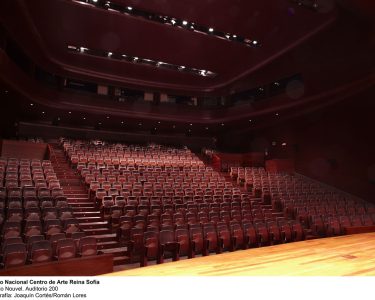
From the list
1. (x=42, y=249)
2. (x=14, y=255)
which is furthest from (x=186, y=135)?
(x=14, y=255)

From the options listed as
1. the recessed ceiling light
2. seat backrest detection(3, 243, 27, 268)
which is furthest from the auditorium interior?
the recessed ceiling light

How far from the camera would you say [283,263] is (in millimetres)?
1766

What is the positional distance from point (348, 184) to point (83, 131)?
5.24 metres

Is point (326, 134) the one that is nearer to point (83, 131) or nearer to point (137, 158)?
point (137, 158)

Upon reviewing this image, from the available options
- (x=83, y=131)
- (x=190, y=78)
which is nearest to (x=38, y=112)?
(x=83, y=131)

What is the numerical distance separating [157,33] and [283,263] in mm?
3707

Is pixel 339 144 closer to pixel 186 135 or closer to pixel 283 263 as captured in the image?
pixel 186 135

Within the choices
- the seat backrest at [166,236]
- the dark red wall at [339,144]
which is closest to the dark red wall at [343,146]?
the dark red wall at [339,144]

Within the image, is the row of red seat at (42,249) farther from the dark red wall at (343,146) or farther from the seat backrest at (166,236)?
the dark red wall at (343,146)

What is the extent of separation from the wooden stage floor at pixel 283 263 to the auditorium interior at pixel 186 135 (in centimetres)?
2

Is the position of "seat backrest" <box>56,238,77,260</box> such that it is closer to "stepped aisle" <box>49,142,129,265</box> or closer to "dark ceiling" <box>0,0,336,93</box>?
"stepped aisle" <box>49,142,129,265</box>

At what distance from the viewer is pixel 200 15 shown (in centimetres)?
406

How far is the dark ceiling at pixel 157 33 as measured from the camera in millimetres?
3861

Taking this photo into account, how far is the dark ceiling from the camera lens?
12.7 ft
